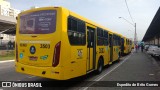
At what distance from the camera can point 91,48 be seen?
1079 cm

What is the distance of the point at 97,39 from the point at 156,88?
168 inches

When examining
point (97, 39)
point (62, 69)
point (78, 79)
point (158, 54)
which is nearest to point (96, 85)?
point (78, 79)

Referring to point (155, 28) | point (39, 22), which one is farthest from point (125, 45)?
point (39, 22)

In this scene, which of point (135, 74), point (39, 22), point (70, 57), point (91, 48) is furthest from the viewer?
point (135, 74)

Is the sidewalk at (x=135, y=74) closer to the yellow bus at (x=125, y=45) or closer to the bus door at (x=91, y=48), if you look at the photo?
the bus door at (x=91, y=48)

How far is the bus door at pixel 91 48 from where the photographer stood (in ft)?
33.8

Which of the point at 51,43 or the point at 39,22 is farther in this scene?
the point at 39,22

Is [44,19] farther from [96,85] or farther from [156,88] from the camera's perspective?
[156,88]

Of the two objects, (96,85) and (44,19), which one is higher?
(44,19)

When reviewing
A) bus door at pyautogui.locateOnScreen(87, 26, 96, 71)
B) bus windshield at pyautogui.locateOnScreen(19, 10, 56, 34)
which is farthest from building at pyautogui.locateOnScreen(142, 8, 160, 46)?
bus windshield at pyautogui.locateOnScreen(19, 10, 56, 34)

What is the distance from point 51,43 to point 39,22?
3.40 ft

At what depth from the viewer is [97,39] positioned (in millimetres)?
12125

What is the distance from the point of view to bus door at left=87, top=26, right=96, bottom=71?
33.8 feet

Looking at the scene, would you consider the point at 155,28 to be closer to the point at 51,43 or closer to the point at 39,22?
the point at 39,22
